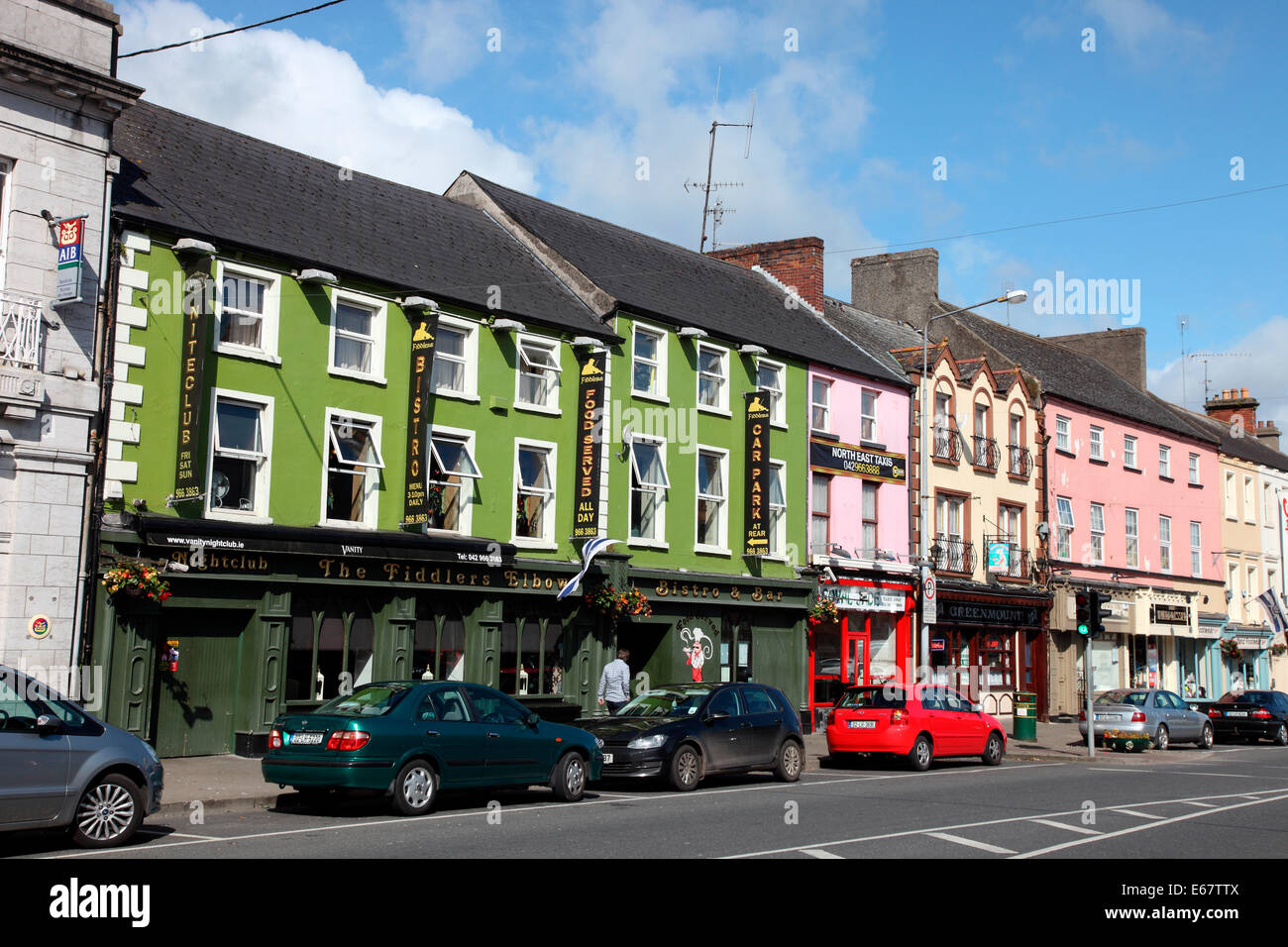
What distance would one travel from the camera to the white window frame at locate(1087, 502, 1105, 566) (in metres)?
40.7

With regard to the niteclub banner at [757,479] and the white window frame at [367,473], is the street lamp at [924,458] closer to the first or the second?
the niteclub banner at [757,479]

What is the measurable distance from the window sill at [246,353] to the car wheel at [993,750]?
14627mm

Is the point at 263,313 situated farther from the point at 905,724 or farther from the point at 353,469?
the point at 905,724

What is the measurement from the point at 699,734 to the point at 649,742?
2.98ft

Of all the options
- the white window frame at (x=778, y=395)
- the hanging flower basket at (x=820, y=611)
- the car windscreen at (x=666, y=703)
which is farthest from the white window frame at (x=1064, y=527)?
the car windscreen at (x=666, y=703)

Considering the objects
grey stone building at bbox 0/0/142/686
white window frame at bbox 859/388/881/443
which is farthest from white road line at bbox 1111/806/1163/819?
white window frame at bbox 859/388/881/443

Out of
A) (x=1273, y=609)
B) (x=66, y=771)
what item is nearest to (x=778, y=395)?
(x=66, y=771)

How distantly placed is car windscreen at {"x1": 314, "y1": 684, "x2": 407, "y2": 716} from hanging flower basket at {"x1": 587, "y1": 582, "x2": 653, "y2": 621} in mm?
10660

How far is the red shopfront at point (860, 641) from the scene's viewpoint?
3112 cm

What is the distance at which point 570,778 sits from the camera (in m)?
15.9

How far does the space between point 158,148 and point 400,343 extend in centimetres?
515

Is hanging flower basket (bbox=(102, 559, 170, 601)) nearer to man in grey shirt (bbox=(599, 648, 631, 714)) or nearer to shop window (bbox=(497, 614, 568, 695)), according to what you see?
shop window (bbox=(497, 614, 568, 695))

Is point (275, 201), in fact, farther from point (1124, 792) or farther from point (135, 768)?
point (1124, 792)

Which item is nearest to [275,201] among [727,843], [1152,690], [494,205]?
[494,205]
